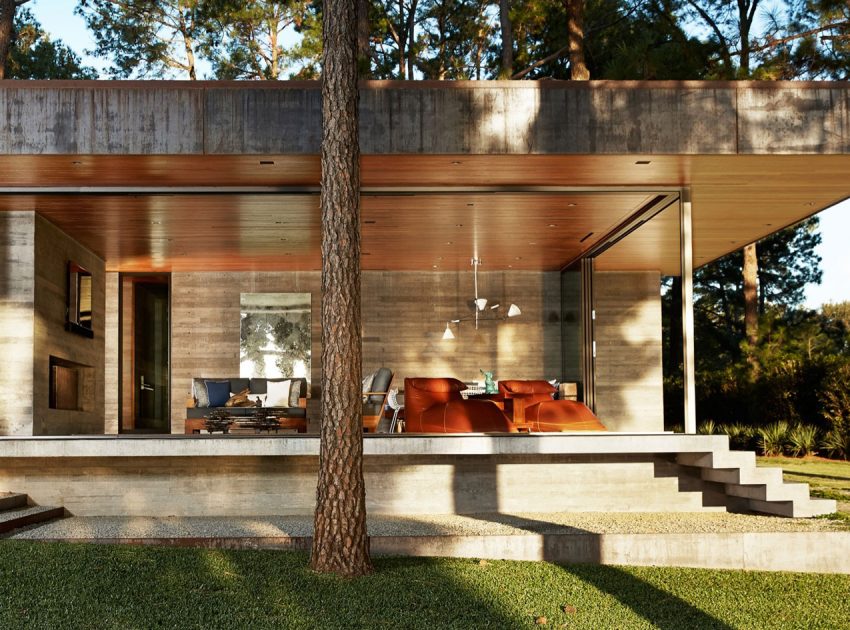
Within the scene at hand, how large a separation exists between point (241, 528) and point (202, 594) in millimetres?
2255

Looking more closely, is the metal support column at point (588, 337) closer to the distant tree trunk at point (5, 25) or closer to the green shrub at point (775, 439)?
the green shrub at point (775, 439)

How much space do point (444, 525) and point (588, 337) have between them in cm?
635

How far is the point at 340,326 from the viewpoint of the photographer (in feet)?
20.8

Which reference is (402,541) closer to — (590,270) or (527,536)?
(527,536)

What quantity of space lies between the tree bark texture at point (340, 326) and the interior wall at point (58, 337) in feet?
16.4

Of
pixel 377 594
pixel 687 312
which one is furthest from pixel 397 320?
pixel 377 594

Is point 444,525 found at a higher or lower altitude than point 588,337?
lower

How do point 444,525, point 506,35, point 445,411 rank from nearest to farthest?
point 444,525 < point 445,411 < point 506,35

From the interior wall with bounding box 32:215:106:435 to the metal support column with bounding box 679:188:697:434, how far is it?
6.26 m

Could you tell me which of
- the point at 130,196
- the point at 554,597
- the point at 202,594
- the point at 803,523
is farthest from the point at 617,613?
the point at 130,196

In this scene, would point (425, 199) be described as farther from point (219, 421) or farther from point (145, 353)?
point (145, 353)

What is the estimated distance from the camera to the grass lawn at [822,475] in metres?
10.7

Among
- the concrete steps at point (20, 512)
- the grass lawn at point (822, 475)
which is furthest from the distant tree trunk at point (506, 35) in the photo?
the concrete steps at point (20, 512)

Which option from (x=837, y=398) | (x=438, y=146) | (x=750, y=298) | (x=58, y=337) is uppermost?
(x=438, y=146)
